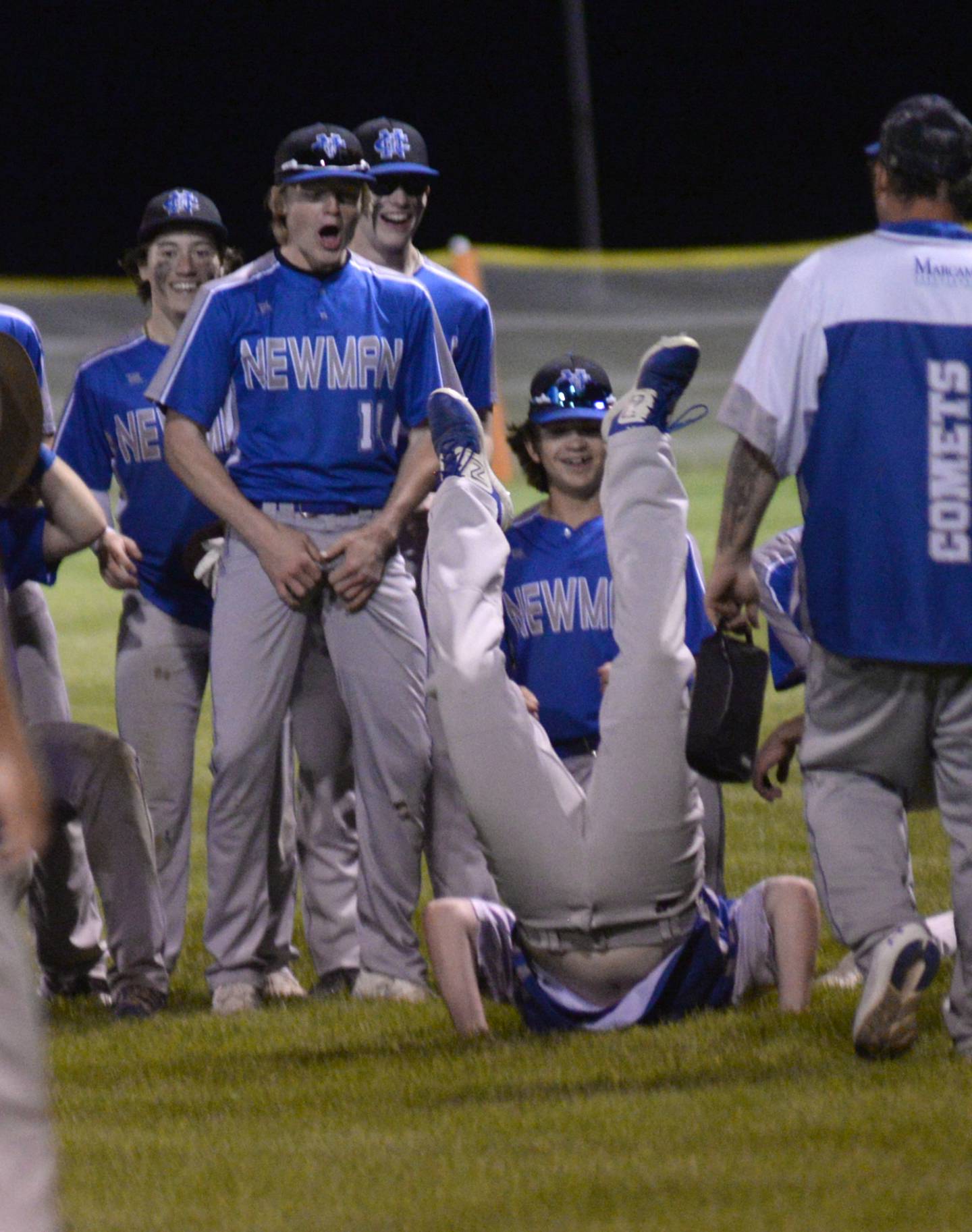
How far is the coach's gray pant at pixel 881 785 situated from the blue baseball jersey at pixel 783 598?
845 mm

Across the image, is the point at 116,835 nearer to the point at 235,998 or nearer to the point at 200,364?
the point at 235,998

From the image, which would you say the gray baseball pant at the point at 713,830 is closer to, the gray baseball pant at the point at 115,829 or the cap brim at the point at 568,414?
the cap brim at the point at 568,414

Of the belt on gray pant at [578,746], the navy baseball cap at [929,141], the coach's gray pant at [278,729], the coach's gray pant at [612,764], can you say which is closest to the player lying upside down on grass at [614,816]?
the coach's gray pant at [612,764]

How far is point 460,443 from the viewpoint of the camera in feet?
17.8

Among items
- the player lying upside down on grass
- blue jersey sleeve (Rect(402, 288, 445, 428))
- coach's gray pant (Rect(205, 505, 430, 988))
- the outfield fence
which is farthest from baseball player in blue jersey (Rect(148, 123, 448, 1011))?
the outfield fence

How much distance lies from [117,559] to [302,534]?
65 centimetres

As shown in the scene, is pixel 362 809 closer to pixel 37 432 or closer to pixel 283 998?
pixel 283 998

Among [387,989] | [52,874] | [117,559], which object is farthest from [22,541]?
[387,989]

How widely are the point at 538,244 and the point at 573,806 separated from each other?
33.2m

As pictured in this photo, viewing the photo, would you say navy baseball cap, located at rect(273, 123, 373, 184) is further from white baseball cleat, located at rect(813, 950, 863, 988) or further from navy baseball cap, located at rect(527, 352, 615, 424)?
white baseball cleat, located at rect(813, 950, 863, 988)

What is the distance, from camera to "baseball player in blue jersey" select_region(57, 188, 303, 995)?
6309 mm

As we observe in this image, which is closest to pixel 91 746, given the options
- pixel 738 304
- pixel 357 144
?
pixel 357 144

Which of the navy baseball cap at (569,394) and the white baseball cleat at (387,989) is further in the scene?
the navy baseball cap at (569,394)

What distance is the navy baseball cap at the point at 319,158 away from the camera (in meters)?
5.80
